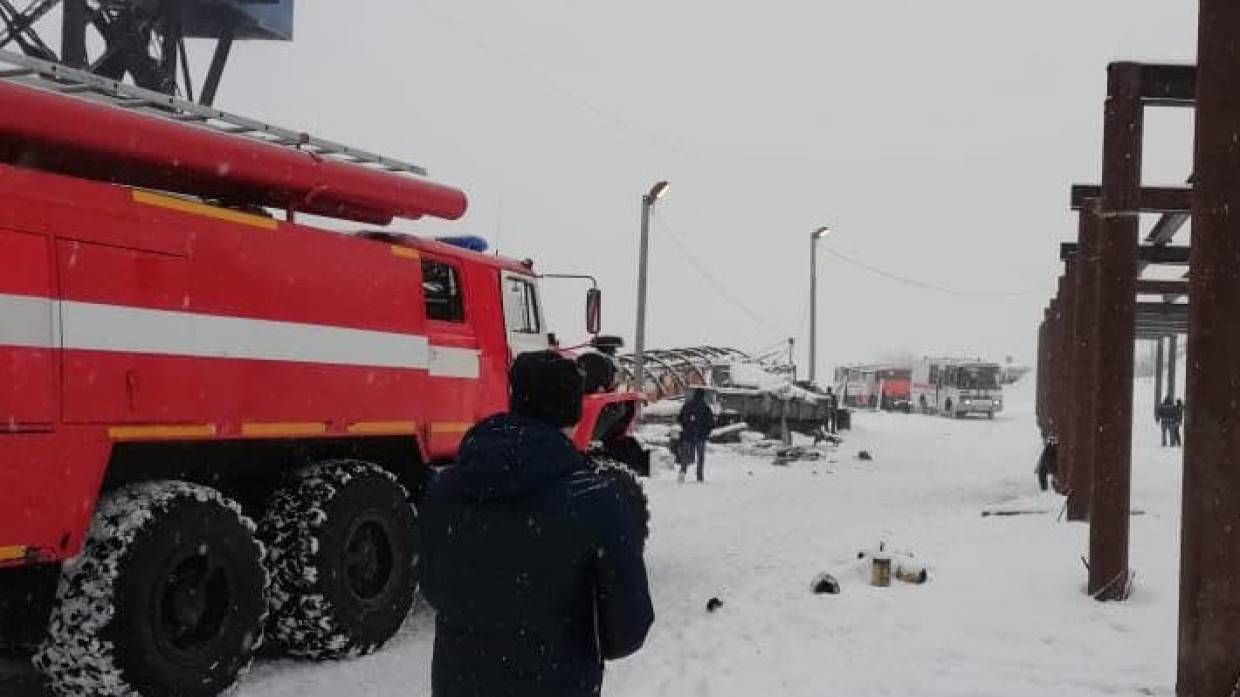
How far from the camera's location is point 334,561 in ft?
22.6

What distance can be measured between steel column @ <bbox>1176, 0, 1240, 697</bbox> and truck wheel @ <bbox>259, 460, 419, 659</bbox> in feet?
14.6

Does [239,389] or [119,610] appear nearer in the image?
[119,610]

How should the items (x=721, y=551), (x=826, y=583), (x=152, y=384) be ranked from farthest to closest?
(x=721, y=551), (x=826, y=583), (x=152, y=384)

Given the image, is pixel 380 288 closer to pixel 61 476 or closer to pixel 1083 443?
pixel 61 476

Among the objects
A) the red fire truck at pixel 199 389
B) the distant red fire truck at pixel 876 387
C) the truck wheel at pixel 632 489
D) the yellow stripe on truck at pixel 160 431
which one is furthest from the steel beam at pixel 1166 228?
the distant red fire truck at pixel 876 387

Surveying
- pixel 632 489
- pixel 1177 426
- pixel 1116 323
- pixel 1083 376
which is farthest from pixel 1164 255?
pixel 1177 426

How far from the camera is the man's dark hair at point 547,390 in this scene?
2.85 m

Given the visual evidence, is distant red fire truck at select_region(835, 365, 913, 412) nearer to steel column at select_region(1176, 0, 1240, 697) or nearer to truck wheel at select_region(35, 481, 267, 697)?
steel column at select_region(1176, 0, 1240, 697)

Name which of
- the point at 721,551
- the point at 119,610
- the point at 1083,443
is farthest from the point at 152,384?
the point at 1083,443

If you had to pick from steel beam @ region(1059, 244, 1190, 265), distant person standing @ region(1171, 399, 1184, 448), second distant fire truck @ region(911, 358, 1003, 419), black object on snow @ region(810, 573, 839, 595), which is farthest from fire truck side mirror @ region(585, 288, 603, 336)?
second distant fire truck @ region(911, 358, 1003, 419)

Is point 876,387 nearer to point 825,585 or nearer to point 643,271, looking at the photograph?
point 643,271

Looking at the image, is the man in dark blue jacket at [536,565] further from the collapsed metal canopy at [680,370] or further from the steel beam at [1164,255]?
the collapsed metal canopy at [680,370]

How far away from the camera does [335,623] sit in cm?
684

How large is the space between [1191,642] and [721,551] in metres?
6.71
